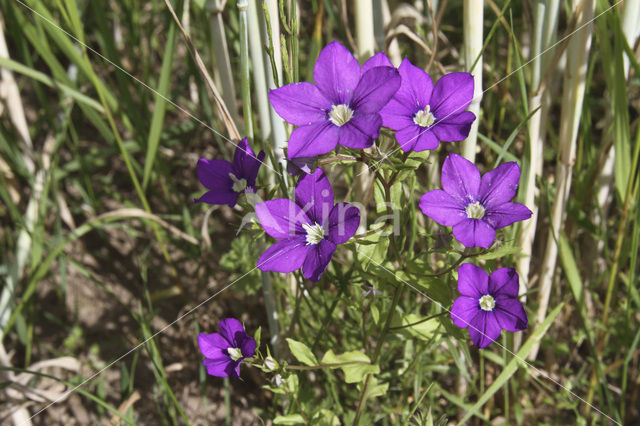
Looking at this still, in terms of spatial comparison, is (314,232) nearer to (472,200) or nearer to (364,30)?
(472,200)

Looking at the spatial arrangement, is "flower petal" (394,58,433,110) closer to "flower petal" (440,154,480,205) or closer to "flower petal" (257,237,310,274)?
"flower petal" (440,154,480,205)

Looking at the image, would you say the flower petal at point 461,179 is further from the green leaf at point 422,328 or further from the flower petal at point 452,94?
the green leaf at point 422,328

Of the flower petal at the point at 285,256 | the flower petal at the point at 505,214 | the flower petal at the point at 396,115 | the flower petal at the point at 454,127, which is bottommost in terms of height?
the flower petal at the point at 285,256

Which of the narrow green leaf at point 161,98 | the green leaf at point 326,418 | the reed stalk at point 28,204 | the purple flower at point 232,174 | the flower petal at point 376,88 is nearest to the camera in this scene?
the flower petal at point 376,88

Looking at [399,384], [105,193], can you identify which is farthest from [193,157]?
[399,384]

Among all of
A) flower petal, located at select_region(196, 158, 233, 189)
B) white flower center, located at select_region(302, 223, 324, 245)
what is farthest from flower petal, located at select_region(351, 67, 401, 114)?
flower petal, located at select_region(196, 158, 233, 189)

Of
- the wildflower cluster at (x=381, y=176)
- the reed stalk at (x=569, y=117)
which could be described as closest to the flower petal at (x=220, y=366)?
the wildflower cluster at (x=381, y=176)

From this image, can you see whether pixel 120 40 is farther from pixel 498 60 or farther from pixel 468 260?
pixel 468 260
